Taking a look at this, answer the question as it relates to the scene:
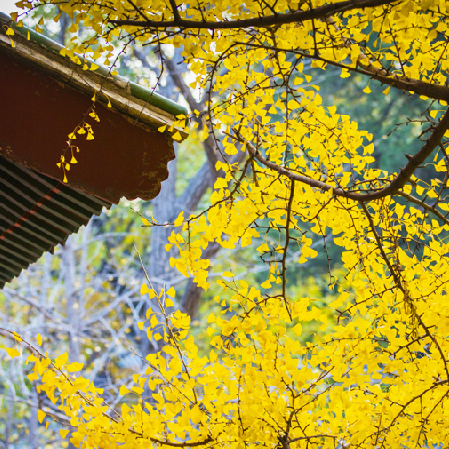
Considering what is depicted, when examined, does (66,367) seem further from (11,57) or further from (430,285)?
(430,285)

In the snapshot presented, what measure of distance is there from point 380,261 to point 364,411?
547mm

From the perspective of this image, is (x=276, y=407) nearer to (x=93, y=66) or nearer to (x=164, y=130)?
(x=164, y=130)

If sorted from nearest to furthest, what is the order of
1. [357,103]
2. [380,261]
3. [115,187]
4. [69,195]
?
[115,187] < [69,195] < [380,261] < [357,103]

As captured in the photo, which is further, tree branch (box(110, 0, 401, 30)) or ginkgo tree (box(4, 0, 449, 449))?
ginkgo tree (box(4, 0, 449, 449))

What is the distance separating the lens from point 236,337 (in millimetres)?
1261

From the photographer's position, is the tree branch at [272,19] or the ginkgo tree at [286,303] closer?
the tree branch at [272,19]

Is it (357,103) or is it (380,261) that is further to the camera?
(357,103)

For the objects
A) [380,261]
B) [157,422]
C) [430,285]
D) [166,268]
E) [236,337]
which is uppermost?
[166,268]

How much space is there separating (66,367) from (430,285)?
1.23m

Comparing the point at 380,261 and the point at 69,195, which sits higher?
the point at 380,261

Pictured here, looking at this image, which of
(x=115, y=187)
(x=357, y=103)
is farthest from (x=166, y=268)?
(x=115, y=187)

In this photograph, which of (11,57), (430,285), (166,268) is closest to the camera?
(11,57)

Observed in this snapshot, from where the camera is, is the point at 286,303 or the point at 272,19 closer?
the point at 272,19

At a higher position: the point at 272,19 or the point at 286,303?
the point at 272,19
